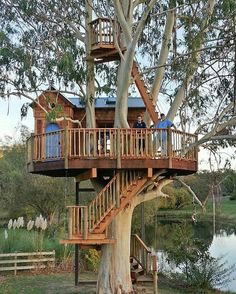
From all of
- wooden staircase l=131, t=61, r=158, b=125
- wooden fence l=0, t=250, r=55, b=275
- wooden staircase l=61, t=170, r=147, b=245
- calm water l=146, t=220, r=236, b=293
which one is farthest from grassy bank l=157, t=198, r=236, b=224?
wooden staircase l=61, t=170, r=147, b=245

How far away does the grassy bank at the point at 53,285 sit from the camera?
52.5 feet

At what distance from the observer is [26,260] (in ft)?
62.3

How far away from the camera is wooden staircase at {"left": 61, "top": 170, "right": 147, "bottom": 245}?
46.1 ft

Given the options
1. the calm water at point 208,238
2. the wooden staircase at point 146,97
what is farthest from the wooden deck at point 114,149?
the calm water at point 208,238

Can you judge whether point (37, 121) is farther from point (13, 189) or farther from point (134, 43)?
point (13, 189)

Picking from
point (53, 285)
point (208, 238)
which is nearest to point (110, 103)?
point (53, 285)

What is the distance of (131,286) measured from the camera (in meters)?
15.5

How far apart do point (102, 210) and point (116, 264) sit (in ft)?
6.30

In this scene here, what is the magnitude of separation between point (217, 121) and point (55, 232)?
1183cm

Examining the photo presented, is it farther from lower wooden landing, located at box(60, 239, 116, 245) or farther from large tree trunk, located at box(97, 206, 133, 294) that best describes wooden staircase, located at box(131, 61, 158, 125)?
lower wooden landing, located at box(60, 239, 116, 245)

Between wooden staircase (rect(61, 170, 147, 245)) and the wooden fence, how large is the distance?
535 cm

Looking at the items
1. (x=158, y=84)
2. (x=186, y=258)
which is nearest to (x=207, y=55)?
(x=158, y=84)

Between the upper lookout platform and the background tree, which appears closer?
the upper lookout platform

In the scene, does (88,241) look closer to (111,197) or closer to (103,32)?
(111,197)
